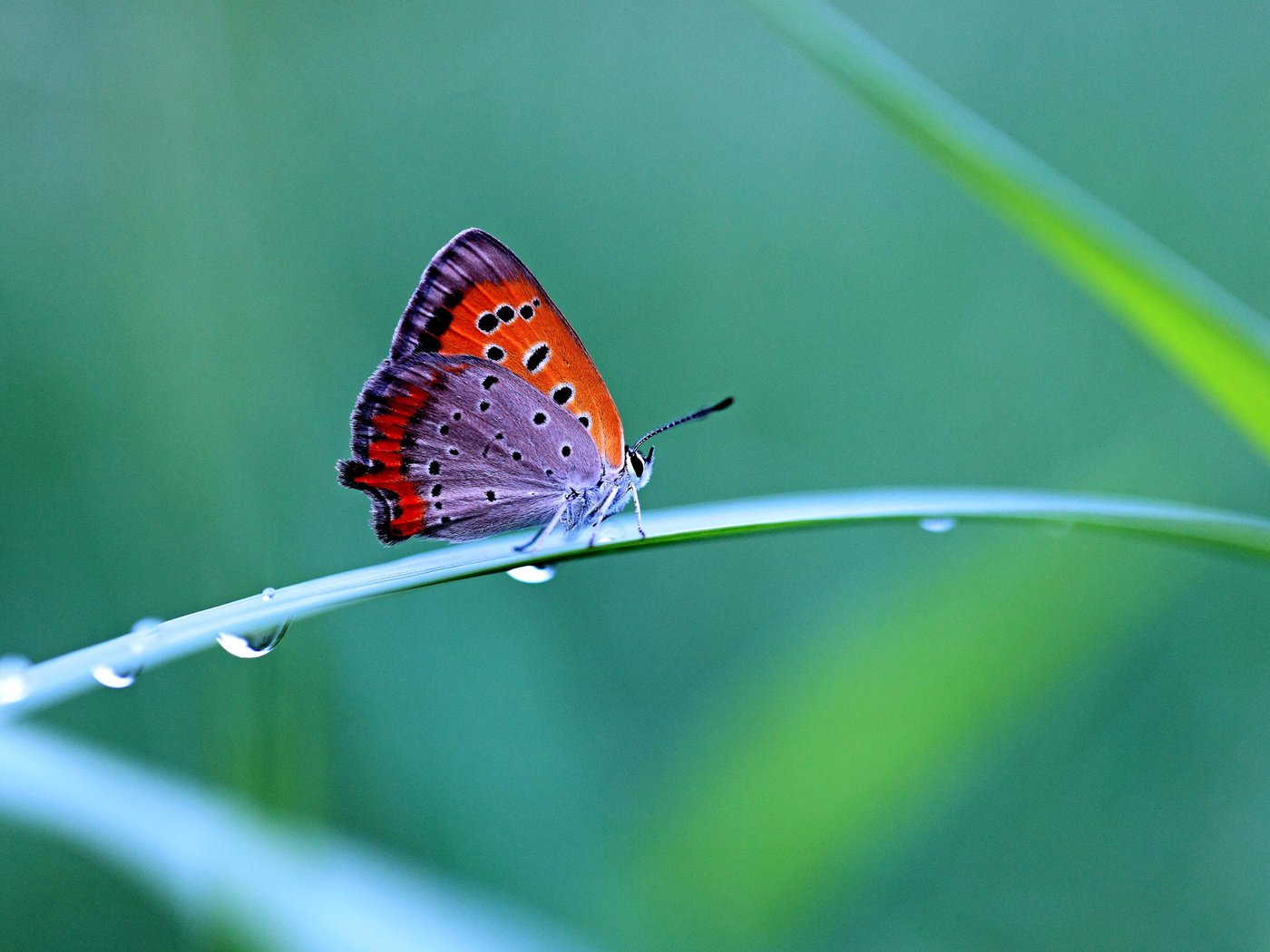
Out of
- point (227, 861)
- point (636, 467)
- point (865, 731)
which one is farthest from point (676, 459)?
point (227, 861)

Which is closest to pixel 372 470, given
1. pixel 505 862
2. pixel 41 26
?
pixel 505 862

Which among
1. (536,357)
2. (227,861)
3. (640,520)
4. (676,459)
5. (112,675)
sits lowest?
(227,861)

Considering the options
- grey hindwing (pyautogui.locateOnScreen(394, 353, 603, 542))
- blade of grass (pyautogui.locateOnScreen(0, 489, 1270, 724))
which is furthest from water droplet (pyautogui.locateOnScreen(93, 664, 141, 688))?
grey hindwing (pyautogui.locateOnScreen(394, 353, 603, 542))

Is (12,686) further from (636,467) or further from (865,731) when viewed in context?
(636,467)

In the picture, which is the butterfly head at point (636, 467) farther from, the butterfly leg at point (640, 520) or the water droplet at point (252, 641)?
the water droplet at point (252, 641)

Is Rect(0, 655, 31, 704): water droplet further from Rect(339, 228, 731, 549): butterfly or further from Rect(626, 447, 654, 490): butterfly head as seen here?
Rect(626, 447, 654, 490): butterfly head

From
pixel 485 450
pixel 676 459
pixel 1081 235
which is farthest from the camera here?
pixel 676 459
